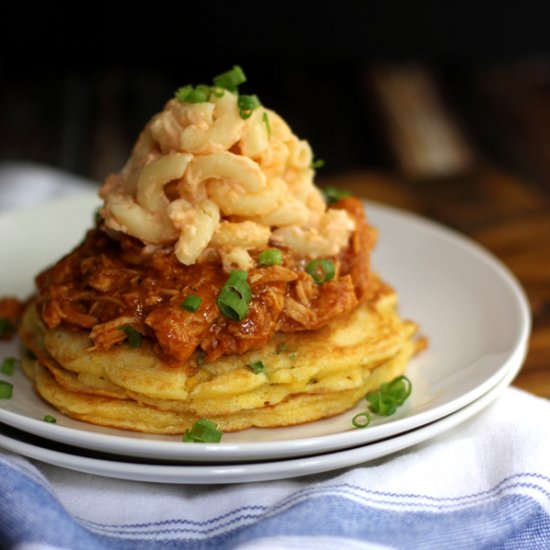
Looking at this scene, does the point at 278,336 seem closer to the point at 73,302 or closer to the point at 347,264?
the point at 347,264

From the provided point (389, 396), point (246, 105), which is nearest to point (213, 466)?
point (389, 396)

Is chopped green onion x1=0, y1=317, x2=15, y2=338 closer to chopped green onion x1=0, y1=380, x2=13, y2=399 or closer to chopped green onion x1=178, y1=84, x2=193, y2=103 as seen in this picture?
chopped green onion x1=0, y1=380, x2=13, y2=399

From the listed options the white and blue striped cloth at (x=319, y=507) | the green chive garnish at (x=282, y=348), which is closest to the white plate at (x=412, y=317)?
the white and blue striped cloth at (x=319, y=507)

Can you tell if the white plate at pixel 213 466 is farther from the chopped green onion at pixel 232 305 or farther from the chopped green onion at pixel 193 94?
the chopped green onion at pixel 193 94

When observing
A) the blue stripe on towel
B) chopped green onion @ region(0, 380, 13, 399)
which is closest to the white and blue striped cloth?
the blue stripe on towel

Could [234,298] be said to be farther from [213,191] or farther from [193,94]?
[193,94]

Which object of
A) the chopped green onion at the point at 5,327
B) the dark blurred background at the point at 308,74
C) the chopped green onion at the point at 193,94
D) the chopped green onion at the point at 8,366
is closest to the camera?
the chopped green onion at the point at 193,94
